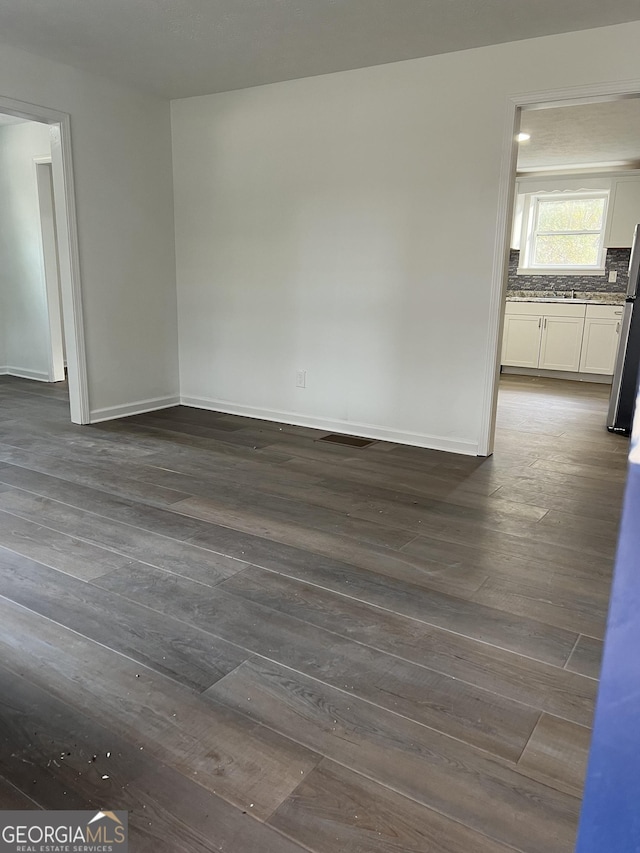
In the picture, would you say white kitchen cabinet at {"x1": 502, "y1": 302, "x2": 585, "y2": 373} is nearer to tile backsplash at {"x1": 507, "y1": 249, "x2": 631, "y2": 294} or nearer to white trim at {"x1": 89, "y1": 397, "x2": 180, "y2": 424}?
tile backsplash at {"x1": 507, "y1": 249, "x2": 631, "y2": 294}

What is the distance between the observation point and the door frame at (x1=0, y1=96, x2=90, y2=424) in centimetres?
397

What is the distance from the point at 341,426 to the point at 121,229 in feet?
7.37

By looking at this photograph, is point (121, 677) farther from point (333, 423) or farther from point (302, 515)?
point (333, 423)

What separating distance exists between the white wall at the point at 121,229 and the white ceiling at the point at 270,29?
27 cm

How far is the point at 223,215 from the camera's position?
4719 millimetres

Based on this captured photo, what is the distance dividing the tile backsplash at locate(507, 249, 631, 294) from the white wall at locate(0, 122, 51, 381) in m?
5.61

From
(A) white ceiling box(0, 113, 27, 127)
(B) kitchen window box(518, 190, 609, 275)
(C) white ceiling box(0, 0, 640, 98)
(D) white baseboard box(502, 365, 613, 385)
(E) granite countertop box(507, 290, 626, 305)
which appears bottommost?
(D) white baseboard box(502, 365, 613, 385)

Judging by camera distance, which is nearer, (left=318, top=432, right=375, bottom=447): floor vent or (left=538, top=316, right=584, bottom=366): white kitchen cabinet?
(left=318, top=432, right=375, bottom=447): floor vent

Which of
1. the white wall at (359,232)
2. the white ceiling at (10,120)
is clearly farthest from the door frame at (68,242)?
the white ceiling at (10,120)

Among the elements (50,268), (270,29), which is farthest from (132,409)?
(270,29)

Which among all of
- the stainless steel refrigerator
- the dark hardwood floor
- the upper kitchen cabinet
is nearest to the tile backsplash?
the upper kitchen cabinet

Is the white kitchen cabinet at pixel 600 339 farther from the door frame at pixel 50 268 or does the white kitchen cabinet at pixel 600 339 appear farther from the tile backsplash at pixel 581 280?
the door frame at pixel 50 268

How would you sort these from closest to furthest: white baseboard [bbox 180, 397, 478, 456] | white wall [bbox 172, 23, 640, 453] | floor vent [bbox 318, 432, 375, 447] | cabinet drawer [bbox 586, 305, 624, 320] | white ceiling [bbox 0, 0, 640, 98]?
white ceiling [bbox 0, 0, 640, 98] < white wall [bbox 172, 23, 640, 453] < white baseboard [bbox 180, 397, 478, 456] < floor vent [bbox 318, 432, 375, 447] < cabinet drawer [bbox 586, 305, 624, 320]

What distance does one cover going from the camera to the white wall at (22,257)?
19.5ft
